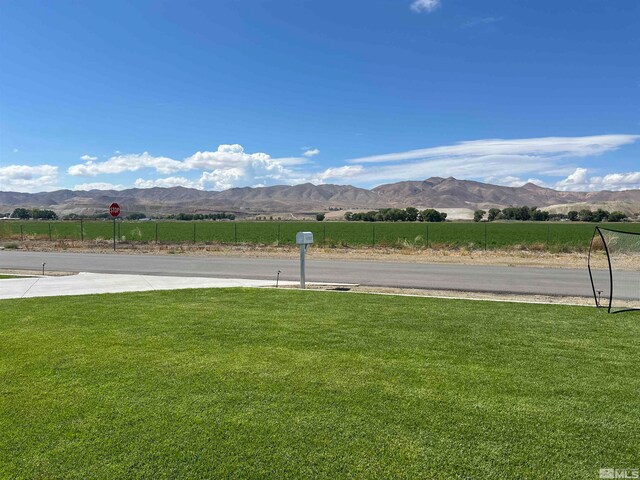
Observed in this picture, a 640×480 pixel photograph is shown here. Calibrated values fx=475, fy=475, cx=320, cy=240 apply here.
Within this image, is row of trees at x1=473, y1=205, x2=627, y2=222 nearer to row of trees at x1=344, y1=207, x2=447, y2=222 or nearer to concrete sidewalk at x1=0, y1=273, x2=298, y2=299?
row of trees at x1=344, y1=207, x2=447, y2=222

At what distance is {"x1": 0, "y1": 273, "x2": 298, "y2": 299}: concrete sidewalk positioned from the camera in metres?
11.8

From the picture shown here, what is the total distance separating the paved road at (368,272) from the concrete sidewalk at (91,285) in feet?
10.1

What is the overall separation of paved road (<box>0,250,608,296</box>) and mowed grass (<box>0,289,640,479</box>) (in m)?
6.49

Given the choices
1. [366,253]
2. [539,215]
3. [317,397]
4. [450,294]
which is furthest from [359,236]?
[539,215]

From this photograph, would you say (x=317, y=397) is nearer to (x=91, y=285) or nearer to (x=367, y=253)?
(x=91, y=285)

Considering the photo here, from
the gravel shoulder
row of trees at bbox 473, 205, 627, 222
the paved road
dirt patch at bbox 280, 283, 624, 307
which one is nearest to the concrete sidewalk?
dirt patch at bbox 280, 283, 624, 307

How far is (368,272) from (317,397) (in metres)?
13.7

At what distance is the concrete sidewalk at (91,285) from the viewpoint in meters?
11.8

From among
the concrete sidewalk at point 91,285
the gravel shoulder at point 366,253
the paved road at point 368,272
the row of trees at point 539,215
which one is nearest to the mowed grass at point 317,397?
the concrete sidewalk at point 91,285

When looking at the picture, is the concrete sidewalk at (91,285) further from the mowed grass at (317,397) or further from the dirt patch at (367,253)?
the dirt patch at (367,253)

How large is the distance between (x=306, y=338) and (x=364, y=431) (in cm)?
299

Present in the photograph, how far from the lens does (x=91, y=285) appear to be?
1311 centimetres

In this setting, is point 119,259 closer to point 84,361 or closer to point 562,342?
point 84,361

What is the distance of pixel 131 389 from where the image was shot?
494cm
